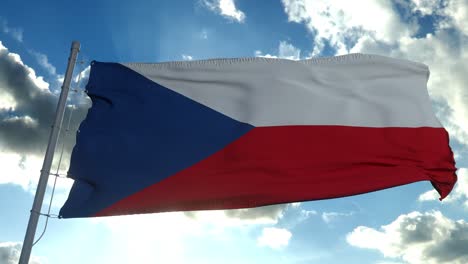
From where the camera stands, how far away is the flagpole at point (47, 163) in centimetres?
821

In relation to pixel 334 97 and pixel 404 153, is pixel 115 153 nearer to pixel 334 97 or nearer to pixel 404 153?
pixel 334 97

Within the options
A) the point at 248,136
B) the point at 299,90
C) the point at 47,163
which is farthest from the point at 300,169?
the point at 47,163

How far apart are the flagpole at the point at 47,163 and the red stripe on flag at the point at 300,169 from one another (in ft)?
4.14

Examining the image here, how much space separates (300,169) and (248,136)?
3.68 feet

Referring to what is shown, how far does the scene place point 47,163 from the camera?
28.6 ft

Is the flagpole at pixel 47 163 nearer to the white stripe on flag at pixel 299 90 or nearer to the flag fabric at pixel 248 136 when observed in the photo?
the flag fabric at pixel 248 136

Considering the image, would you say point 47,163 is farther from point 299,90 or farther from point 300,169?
point 299,90

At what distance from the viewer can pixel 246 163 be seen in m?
10.3

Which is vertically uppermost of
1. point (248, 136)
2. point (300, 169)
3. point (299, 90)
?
point (299, 90)

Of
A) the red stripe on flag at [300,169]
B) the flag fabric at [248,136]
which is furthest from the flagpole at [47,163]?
the red stripe on flag at [300,169]

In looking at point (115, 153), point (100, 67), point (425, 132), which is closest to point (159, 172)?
point (115, 153)

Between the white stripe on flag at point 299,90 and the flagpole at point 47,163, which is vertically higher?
the white stripe on flag at point 299,90

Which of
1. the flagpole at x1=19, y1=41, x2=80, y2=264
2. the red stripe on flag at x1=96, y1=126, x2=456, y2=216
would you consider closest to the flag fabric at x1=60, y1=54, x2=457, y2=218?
the red stripe on flag at x1=96, y1=126, x2=456, y2=216

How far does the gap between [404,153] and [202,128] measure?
372 cm
